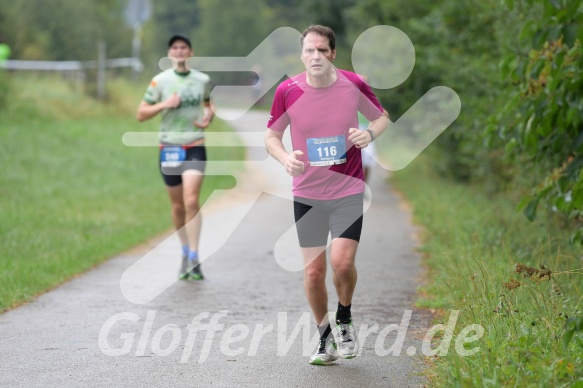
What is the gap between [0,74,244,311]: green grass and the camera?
1026 centimetres

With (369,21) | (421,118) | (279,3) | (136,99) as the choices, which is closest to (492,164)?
(421,118)

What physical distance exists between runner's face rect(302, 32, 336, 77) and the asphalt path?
5.62ft

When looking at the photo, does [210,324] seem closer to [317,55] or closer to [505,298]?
[505,298]

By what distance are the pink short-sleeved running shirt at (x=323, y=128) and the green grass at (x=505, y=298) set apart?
3.50 ft

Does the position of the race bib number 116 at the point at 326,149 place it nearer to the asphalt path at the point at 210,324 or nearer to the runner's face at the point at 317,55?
the runner's face at the point at 317,55

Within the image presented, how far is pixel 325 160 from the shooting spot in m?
6.25

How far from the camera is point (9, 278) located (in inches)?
344

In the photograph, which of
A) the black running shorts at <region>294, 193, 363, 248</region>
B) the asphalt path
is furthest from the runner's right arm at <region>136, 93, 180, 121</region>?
the black running shorts at <region>294, 193, 363, 248</region>

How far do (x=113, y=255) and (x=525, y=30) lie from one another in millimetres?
6469

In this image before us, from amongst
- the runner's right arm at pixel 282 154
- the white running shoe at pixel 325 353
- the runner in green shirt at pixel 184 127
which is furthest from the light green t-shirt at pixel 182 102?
the white running shoe at pixel 325 353

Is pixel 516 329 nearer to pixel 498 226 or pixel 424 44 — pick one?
pixel 498 226

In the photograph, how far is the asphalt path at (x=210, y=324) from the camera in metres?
5.94

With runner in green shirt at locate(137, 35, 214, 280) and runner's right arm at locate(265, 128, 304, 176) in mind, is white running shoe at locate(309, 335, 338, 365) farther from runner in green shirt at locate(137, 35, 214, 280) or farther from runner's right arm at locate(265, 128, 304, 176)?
runner in green shirt at locate(137, 35, 214, 280)

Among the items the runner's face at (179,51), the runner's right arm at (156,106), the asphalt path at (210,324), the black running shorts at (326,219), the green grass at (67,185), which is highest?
the runner's face at (179,51)
